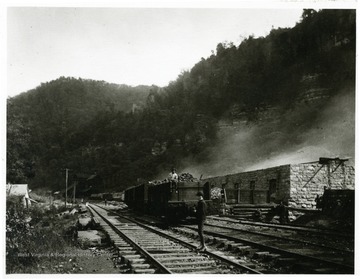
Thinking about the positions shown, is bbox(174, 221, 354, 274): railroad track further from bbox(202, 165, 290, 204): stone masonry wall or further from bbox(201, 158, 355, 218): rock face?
bbox(202, 165, 290, 204): stone masonry wall

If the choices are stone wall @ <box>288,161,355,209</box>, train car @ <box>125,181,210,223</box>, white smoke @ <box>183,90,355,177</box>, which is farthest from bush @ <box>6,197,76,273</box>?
white smoke @ <box>183,90,355,177</box>

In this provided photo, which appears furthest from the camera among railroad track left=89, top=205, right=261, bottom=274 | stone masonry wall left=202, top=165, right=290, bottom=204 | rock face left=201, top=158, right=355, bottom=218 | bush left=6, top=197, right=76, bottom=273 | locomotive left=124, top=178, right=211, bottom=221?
stone masonry wall left=202, top=165, right=290, bottom=204

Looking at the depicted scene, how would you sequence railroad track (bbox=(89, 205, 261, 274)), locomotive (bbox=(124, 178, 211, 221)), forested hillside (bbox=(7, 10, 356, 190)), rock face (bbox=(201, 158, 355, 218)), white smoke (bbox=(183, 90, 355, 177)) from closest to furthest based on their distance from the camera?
railroad track (bbox=(89, 205, 261, 274)) → locomotive (bbox=(124, 178, 211, 221)) → rock face (bbox=(201, 158, 355, 218)) → white smoke (bbox=(183, 90, 355, 177)) → forested hillside (bbox=(7, 10, 356, 190))

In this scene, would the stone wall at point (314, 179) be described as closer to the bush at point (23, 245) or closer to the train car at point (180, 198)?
the train car at point (180, 198)

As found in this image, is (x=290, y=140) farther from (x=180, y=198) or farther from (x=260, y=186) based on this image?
(x=180, y=198)

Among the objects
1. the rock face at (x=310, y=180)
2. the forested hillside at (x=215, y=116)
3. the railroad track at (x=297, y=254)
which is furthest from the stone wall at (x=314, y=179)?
the forested hillside at (x=215, y=116)

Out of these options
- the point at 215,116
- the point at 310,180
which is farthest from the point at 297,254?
the point at 215,116
